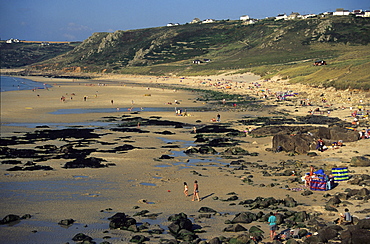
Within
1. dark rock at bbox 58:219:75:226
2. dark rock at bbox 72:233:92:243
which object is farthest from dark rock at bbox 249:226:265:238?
dark rock at bbox 58:219:75:226

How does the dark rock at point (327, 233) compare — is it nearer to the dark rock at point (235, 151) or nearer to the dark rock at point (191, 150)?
the dark rock at point (235, 151)

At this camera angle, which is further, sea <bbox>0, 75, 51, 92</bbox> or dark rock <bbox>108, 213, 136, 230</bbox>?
sea <bbox>0, 75, 51, 92</bbox>

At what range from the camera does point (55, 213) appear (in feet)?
62.8

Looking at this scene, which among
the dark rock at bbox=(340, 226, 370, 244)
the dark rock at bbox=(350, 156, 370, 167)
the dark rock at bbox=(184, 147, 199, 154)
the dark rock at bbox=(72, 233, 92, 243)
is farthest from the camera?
the dark rock at bbox=(184, 147, 199, 154)

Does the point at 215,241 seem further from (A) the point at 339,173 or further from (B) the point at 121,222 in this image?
(A) the point at 339,173

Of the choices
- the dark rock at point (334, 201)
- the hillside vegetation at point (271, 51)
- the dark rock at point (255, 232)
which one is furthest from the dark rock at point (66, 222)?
the hillside vegetation at point (271, 51)

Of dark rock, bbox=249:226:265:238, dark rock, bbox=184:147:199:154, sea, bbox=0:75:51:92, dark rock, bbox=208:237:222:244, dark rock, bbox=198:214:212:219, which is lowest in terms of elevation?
dark rock, bbox=198:214:212:219

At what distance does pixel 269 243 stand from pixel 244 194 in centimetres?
Result: 615

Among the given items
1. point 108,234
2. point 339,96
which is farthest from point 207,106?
point 108,234

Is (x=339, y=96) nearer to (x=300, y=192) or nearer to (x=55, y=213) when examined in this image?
(x=300, y=192)

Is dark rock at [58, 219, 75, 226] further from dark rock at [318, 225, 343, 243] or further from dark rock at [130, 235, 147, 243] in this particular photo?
dark rock at [318, 225, 343, 243]

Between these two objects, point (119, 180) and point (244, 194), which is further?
point (119, 180)

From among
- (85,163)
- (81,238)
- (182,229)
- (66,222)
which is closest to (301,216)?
(182,229)

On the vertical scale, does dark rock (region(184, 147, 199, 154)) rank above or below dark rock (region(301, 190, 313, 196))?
above
